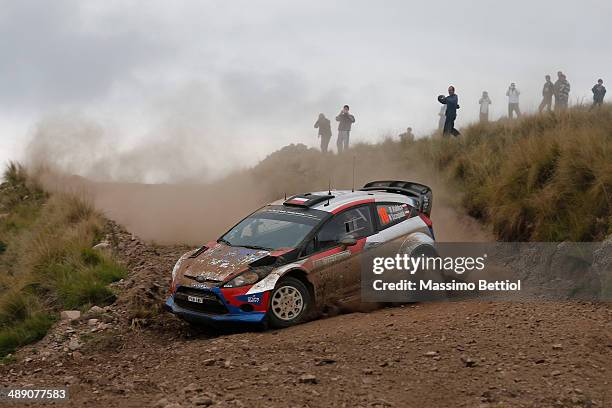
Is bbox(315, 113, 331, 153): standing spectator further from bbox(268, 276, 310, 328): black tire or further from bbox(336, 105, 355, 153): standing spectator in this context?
bbox(268, 276, 310, 328): black tire

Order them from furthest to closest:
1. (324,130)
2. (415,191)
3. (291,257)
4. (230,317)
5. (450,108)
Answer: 1. (324,130)
2. (450,108)
3. (415,191)
4. (291,257)
5. (230,317)

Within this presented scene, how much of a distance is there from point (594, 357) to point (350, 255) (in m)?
3.60

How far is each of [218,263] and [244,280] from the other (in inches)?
23.7

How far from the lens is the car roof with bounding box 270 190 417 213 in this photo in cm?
1039

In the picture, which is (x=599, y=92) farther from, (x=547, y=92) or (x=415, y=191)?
(x=415, y=191)

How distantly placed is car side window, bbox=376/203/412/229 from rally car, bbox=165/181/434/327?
15 millimetres

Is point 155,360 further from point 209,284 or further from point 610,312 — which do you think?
point 610,312

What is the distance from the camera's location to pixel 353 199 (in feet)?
34.8

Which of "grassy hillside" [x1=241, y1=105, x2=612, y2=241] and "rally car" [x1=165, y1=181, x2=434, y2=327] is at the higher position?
"grassy hillside" [x1=241, y1=105, x2=612, y2=241]

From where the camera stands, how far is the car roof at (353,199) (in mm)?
10393

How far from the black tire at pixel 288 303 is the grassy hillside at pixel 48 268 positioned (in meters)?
3.25

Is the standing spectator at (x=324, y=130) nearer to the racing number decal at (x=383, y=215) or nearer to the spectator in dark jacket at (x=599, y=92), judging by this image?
the spectator in dark jacket at (x=599, y=92)

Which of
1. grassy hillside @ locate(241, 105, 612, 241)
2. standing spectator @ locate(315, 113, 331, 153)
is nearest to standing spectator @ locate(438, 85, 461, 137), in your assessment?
grassy hillside @ locate(241, 105, 612, 241)

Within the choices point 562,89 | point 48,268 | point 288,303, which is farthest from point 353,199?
point 562,89
